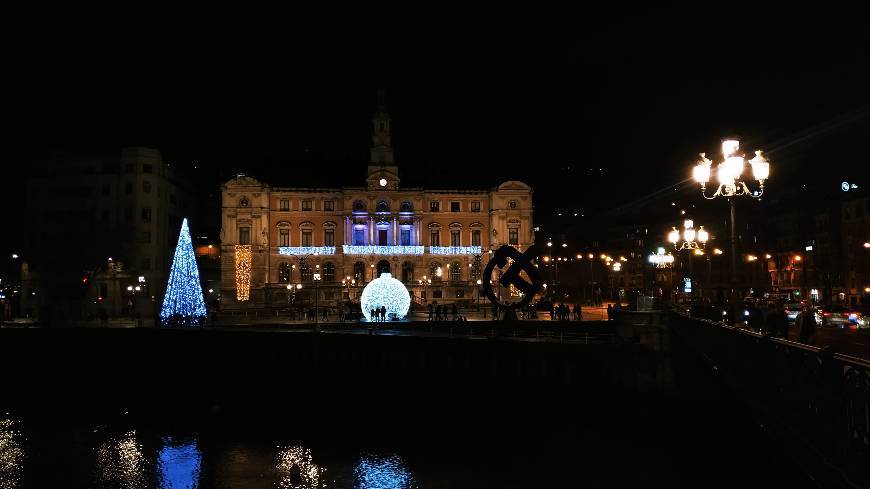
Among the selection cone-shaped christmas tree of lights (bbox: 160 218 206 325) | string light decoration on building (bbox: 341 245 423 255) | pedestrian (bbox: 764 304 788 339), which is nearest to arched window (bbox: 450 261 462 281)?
string light decoration on building (bbox: 341 245 423 255)

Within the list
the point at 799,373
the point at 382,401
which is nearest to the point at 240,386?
the point at 382,401

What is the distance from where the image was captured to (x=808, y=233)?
85.4 meters

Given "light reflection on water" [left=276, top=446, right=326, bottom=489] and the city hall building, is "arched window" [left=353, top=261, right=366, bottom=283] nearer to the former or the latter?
the city hall building

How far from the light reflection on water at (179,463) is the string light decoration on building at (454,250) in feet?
203

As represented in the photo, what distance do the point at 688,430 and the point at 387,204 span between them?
6768 cm

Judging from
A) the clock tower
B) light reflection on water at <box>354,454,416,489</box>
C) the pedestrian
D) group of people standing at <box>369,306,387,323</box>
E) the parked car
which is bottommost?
light reflection on water at <box>354,454,416,489</box>

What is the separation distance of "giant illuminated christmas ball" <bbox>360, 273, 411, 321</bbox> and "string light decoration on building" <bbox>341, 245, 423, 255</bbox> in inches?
1470

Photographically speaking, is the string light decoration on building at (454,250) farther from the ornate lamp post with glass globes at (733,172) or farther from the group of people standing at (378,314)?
the ornate lamp post with glass globes at (733,172)

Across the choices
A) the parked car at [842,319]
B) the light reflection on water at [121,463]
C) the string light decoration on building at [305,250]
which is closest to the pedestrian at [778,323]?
the light reflection on water at [121,463]

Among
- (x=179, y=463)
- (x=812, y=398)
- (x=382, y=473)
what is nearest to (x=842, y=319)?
(x=382, y=473)

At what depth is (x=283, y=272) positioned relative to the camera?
90438 mm

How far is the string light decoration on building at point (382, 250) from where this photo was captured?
9131 centimetres

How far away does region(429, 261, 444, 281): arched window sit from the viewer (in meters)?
92.0

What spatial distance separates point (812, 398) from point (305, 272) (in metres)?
83.5
